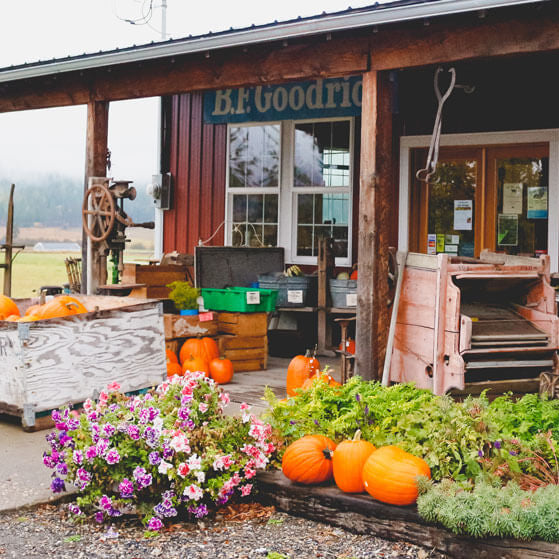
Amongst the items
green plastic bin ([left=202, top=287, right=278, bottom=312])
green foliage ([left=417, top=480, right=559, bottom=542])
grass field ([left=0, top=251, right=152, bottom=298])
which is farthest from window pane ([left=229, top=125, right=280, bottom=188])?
grass field ([left=0, top=251, right=152, bottom=298])

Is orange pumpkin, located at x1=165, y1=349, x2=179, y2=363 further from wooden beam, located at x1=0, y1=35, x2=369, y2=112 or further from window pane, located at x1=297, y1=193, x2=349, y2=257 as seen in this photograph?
window pane, located at x1=297, y1=193, x2=349, y2=257

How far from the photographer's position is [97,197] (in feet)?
25.1

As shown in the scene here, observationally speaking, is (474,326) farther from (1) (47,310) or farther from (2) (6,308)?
(2) (6,308)

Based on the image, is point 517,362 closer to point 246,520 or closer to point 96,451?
point 246,520

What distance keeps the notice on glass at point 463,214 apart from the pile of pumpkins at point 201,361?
329cm

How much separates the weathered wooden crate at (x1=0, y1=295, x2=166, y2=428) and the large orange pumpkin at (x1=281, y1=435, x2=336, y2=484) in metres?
2.14

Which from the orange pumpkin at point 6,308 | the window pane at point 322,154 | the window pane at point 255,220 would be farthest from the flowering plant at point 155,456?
the window pane at point 255,220

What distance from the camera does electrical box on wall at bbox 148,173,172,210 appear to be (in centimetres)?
1102

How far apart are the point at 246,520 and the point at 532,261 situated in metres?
3.32

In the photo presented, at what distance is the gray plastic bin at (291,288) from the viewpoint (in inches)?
352

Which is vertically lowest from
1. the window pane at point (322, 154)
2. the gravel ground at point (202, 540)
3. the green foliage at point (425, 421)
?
the gravel ground at point (202, 540)

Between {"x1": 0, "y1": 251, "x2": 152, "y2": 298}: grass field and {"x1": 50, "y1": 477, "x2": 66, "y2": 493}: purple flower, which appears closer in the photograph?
{"x1": 50, "y1": 477, "x2": 66, "y2": 493}: purple flower

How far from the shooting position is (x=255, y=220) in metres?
10.4

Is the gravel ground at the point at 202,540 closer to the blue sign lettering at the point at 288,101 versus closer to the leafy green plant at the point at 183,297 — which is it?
the leafy green plant at the point at 183,297
